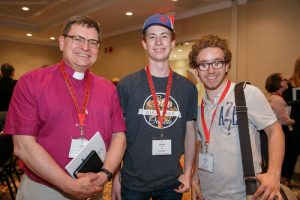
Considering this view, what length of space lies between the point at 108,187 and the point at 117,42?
622 cm

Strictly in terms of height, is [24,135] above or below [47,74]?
below

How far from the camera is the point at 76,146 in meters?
1.42

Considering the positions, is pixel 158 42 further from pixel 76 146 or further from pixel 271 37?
pixel 271 37

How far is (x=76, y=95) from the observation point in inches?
59.3

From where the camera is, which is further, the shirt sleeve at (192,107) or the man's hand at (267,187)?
the shirt sleeve at (192,107)

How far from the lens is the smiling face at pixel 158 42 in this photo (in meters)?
1.70

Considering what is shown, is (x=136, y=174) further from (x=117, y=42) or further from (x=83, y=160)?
(x=117, y=42)

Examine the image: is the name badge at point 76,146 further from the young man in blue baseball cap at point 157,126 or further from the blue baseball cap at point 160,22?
the blue baseball cap at point 160,22

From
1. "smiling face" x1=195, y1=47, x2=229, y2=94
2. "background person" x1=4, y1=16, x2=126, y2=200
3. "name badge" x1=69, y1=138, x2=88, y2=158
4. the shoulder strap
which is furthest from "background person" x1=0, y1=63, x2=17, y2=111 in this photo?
the shoulder strap

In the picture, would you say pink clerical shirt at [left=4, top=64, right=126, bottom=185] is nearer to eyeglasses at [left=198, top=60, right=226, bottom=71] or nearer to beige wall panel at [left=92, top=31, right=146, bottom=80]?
eyeglasses at [left=198, top=60, right=226, bottom=71]

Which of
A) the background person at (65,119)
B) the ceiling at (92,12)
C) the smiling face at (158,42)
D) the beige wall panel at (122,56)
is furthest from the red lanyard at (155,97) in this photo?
the beige wall panel at (122,56)

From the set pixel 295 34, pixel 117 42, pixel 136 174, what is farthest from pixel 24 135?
pixel 117 42

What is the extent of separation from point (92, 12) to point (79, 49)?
19.7 ft

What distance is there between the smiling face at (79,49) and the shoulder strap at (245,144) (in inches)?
33.7
